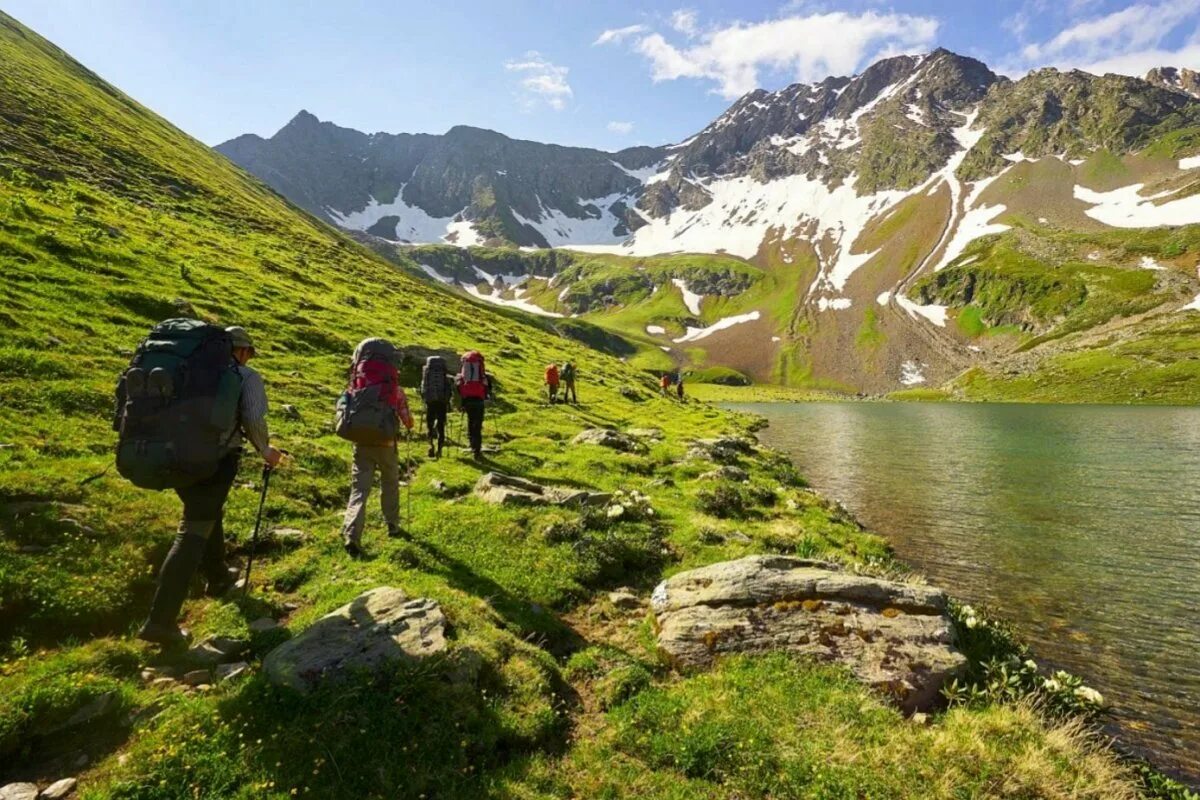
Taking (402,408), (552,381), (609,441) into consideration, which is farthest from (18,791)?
(552,381)

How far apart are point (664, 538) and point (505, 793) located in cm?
957

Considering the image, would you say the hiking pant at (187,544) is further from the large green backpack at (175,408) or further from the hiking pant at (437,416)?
the hiking pant at (437,416)

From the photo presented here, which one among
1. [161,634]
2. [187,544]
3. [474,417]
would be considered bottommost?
[161,634]

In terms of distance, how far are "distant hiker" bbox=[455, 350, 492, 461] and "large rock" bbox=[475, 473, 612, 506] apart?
4274mm

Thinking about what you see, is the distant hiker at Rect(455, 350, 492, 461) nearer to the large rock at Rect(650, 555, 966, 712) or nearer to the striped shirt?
the striped shirt

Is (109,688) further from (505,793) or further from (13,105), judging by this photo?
(13,105)

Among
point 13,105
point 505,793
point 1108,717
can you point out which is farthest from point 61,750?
point 13,105

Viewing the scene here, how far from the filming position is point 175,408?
7684 mm

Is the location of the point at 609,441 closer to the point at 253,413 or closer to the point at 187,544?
the point at 253,413

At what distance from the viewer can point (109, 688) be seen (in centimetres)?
699

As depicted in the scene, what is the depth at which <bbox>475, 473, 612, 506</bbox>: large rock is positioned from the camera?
51.3 ft

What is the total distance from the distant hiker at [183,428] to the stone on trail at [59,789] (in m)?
2.27

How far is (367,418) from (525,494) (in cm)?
573

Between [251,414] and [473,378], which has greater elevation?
[473,378]
